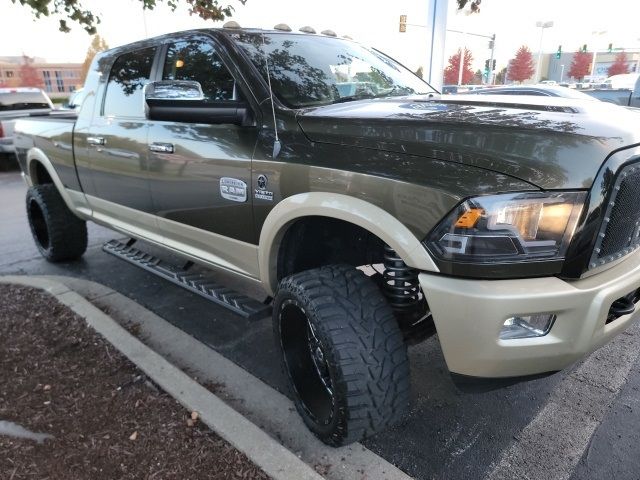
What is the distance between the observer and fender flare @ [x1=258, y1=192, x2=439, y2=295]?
1924mm

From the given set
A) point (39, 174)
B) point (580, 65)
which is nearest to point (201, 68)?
point (39, 174)

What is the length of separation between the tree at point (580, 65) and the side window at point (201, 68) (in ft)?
223

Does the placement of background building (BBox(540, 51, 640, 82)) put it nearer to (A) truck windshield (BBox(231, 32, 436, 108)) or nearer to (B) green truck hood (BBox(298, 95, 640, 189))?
(A) truck windshield (BBox(231, 32, 436, 108))

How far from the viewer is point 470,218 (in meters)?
1.79

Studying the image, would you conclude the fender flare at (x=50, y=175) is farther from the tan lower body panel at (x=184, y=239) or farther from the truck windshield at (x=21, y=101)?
the truck windshield at (x=21, y=101)

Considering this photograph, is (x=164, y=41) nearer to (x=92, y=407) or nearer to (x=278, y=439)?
(x=92, y=407)

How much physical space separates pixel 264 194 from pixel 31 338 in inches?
78.8

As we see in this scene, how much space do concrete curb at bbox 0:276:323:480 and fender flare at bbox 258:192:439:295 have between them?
67 cm

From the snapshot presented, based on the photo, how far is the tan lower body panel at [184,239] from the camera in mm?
2914

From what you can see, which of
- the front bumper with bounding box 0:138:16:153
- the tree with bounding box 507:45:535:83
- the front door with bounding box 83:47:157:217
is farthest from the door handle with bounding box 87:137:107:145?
the tree with bounding box 507:45:535:83

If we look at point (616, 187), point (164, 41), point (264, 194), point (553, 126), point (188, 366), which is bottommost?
point (188, 366)

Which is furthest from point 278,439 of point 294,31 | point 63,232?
point 63,232

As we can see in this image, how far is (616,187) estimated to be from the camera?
1.84 m

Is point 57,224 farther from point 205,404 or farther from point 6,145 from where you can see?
point 6,145
